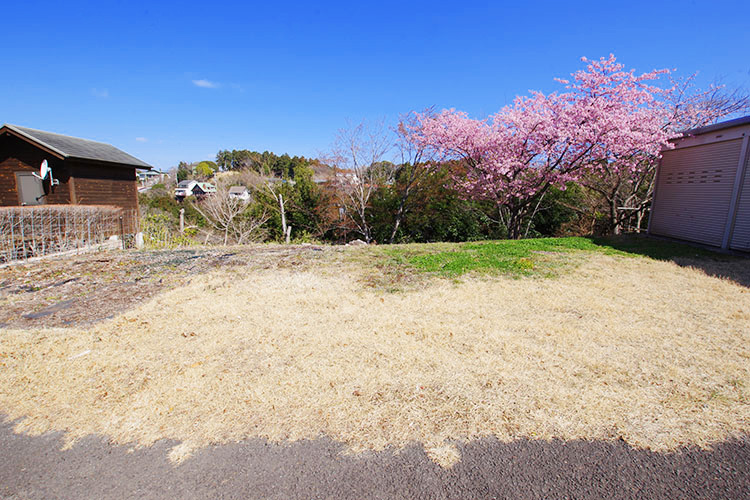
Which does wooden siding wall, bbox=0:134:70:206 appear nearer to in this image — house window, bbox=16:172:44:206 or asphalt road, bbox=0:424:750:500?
house window, bbox=16:172:44:206

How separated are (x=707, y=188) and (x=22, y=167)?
1773cm

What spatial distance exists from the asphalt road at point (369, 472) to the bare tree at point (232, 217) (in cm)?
1234

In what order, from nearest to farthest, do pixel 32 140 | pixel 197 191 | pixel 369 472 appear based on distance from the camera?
pixel 369 472 → pixel 32 140 → pixel 197 191

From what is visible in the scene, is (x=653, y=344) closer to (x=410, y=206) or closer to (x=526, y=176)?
(x=526, y=176)

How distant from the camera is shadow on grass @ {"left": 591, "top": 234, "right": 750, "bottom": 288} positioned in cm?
535

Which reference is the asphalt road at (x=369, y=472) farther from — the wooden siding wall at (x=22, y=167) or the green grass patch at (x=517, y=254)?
the wooden siding wall at (x=22, y=167)

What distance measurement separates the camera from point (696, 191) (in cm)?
752

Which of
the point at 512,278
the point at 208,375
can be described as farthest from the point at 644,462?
the point at 512,278

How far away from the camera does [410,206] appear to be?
13.3m

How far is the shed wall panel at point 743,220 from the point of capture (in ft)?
20.9

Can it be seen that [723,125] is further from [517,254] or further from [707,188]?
[517,254]

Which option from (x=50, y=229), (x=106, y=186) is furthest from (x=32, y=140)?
(x=50, y=229)

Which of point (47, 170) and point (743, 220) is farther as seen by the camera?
point (47, 170)

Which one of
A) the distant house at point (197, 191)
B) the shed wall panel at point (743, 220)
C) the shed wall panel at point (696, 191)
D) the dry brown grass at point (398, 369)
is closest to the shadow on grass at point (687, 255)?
the shed wall panel at point (743, 220)
